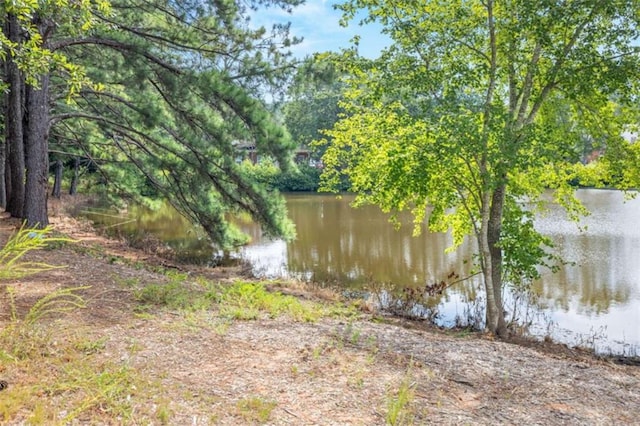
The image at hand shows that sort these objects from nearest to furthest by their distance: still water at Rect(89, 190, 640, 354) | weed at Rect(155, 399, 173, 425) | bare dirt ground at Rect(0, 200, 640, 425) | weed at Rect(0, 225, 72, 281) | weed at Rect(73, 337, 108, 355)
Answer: weed at Rect(155, 399, 173, 425), bare dirt ground at Rect(0, 200, 640, 425), weed at Rect(0, 225, 72, 281), weed at Rect(73, 337, 108, 355), still water at Rect(89, 190, 640, 354)

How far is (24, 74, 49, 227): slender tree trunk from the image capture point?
23.5ft

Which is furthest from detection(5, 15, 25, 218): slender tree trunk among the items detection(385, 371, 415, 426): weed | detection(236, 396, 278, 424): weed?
detection(385, 371, 415, 426): weed

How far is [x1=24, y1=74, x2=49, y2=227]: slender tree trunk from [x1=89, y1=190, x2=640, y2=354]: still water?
3.86 meters

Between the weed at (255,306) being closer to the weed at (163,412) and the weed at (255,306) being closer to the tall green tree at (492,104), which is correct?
the weed at (163,412)

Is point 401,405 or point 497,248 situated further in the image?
point 497,248

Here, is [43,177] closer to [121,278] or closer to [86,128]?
[121,278]

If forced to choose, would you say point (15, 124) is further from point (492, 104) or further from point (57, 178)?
point (57, 178)

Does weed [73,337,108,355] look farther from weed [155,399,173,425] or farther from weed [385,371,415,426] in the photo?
weed [385,371,415,426]

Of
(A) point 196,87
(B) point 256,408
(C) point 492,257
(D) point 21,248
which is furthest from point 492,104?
(D) point 21,248

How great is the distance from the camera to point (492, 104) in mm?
5574

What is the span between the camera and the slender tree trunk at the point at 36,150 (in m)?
7.16

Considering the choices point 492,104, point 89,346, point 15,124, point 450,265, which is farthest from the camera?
point 450,265

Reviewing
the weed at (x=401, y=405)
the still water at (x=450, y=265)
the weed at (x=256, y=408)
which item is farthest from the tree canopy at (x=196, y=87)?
the weed at (x=256, y=408)

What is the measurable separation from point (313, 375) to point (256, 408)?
25.4 inches
